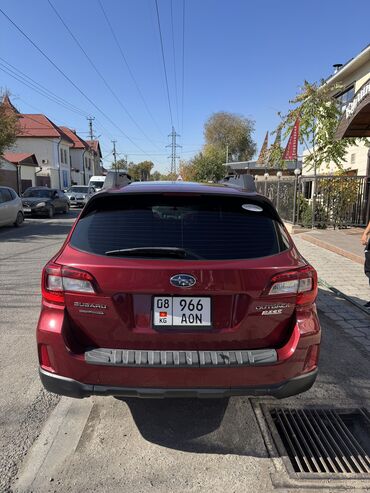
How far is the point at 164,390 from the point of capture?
2.40 meters

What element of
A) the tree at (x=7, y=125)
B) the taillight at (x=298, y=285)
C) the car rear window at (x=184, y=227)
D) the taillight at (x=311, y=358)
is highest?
the tree at (x=7, y=125)

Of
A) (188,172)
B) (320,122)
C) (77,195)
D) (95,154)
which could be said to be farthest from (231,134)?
(320,122)

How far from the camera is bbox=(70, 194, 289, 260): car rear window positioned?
253cm

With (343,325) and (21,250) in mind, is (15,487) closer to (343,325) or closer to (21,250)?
(343,325)

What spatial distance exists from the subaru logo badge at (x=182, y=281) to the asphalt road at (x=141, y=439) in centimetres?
116

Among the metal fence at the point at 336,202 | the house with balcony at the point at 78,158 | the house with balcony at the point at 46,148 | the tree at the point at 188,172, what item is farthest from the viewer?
the house with balcony at the point at 78,158

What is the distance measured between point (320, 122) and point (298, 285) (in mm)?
15845

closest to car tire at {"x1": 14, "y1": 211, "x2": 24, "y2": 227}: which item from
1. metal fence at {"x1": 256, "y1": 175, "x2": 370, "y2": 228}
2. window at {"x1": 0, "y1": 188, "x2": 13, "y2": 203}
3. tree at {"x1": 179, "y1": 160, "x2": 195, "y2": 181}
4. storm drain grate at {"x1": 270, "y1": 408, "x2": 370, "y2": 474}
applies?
window at {"x1": 0, "y1": 188, "x2": 13, "y2": 203}

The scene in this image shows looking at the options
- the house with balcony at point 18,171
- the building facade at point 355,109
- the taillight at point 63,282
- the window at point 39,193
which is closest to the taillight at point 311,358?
the taillight at point 63,282

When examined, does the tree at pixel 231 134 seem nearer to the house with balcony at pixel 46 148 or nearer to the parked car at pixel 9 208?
the house with balcony at pixel 46 148

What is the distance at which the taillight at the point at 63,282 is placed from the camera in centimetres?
241

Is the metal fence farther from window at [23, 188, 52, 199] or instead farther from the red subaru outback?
window at [23, 188, 52, 199]

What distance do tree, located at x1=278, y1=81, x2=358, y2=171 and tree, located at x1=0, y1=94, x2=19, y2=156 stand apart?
1232 cm

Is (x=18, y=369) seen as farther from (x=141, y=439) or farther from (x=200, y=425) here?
(x=200, y=425)
